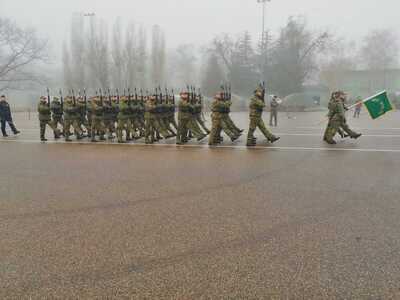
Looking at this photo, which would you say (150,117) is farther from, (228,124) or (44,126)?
(44,126)

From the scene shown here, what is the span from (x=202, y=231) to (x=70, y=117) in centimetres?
1019

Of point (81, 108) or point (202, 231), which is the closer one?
point (202, 231)

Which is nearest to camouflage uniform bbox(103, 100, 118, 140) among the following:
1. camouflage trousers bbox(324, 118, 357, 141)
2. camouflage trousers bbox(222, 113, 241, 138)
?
camouflage trousers bbox(222, 113, 241, 138)

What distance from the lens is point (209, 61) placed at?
163 ft

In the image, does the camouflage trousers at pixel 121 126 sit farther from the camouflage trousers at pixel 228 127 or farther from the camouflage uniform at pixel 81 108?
the camouflage trousers at pixel 228 127

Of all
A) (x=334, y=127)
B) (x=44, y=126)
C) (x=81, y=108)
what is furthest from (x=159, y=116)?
(x=334, y=127)

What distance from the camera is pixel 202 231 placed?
12.7ft

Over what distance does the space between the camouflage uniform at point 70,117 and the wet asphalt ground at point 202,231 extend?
17.2 ft

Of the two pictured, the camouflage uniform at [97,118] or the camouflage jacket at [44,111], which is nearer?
the camouflage uniform at [97,118]

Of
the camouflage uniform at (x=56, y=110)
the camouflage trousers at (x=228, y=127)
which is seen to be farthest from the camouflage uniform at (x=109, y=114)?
the camouflage trousers at (x=228, y=127)

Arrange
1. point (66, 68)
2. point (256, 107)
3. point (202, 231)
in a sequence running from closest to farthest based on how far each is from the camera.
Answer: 1. point (202, 231)
2. point (256, 107)
3. point (66, 68)

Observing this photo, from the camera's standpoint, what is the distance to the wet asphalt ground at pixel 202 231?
2783 mm

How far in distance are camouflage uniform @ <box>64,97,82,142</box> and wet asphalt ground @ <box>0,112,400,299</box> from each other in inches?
206

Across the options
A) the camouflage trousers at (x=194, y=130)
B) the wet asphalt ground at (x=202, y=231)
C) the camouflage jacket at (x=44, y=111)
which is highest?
the camouflage jacket at (x=44, y=111)
